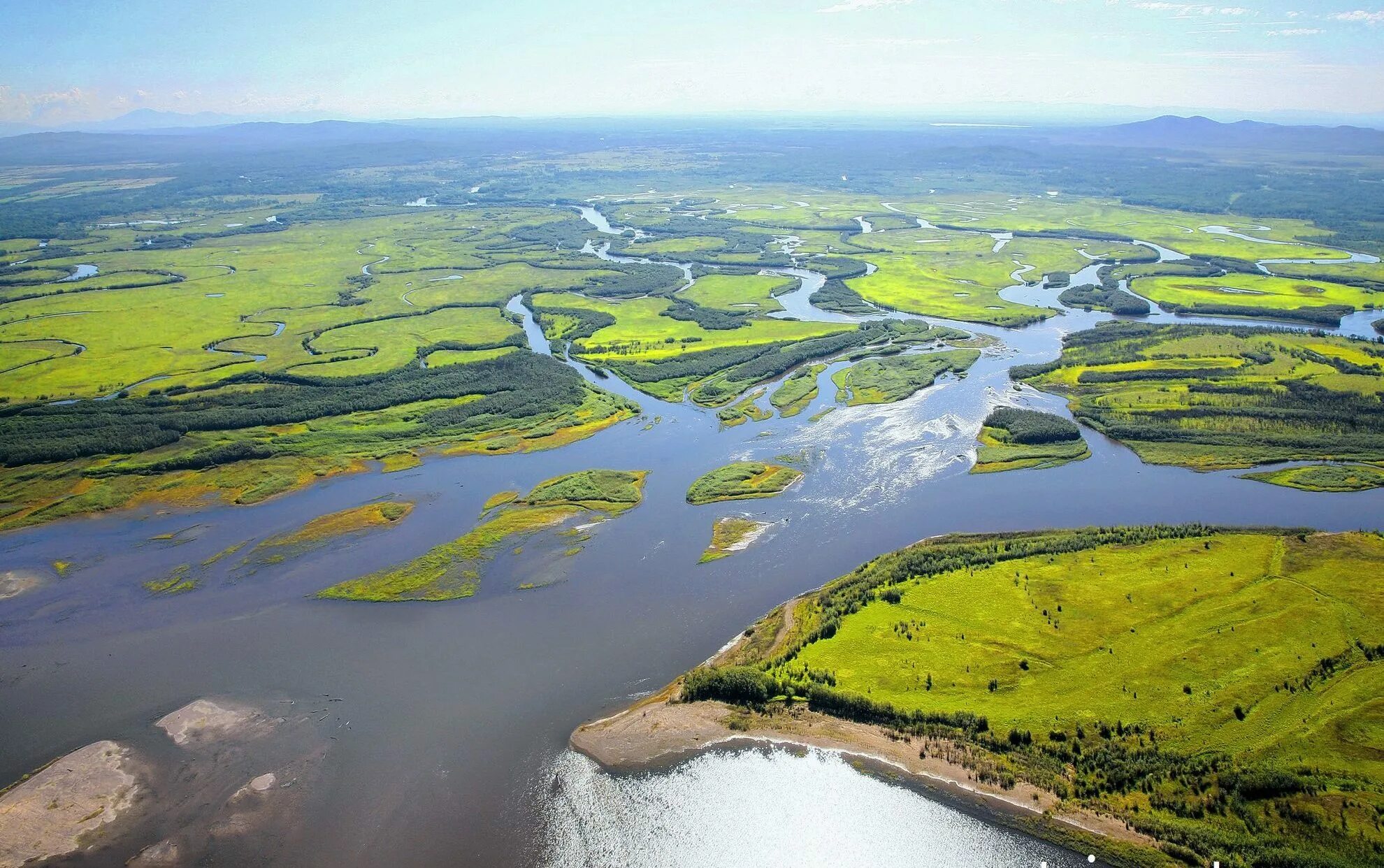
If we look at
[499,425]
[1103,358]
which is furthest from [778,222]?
[499,425]

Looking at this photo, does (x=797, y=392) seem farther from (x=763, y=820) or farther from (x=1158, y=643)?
(x=763, y=820)

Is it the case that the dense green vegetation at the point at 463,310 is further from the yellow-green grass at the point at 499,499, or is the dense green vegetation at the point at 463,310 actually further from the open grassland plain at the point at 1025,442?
the open grassland plain at the point at 1025,442

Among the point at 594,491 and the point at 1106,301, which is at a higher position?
the point at 1106,301

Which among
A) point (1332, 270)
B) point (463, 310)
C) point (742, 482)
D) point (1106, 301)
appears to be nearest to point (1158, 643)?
point (742, 482)

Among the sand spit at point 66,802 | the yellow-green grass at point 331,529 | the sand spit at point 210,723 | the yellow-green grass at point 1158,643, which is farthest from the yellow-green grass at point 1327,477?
the sand spit at point 66,802

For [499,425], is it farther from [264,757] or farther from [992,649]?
[992,649]

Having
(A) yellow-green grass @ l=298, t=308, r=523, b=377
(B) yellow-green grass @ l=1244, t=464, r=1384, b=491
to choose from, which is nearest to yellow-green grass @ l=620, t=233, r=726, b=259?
(A) yellow-green grass @ l=298, t=308, r=523, b=377

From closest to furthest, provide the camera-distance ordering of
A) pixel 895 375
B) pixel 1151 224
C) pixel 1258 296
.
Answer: pixel 895 375 < pixel 1258 296 < pixel 1151 224
